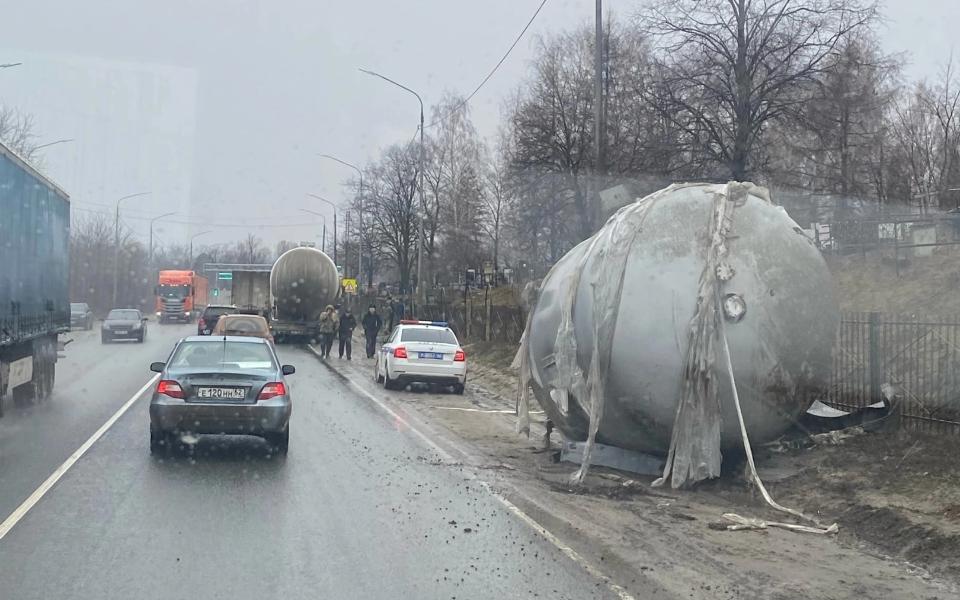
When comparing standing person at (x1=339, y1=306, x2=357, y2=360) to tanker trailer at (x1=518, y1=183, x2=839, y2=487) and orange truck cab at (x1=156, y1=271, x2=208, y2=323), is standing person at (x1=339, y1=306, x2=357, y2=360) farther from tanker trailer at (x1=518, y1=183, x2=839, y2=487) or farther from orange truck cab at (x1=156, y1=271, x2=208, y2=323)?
orange truck cab at (x1=156, y1=271, x2=208, y2=323)

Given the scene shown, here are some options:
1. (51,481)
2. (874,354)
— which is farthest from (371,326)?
(51,481)

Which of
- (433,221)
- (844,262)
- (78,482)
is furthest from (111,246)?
(78,482)

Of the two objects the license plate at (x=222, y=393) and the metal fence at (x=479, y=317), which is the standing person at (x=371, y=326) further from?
the license plate at (x=222, y=393)

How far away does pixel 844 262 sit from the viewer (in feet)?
98.8

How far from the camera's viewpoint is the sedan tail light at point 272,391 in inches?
451

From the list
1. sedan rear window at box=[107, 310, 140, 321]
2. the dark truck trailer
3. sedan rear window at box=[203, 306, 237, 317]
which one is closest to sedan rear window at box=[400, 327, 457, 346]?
the dark truck trailer

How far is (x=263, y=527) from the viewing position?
783 cm

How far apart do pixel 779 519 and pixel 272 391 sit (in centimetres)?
586

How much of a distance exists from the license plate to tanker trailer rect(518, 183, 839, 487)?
3.60 metres

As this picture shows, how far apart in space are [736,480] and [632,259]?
2.48 meters

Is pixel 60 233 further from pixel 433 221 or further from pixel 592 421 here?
pixel 433 221

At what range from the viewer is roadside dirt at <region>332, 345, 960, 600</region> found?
21.7 feet

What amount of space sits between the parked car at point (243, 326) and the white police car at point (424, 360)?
174 inches

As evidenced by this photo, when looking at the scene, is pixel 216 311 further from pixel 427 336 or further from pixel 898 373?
pixel 898 373
